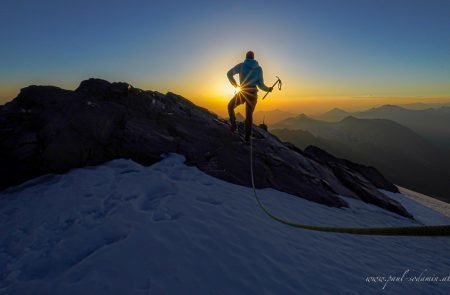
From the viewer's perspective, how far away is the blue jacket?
45.2 ft

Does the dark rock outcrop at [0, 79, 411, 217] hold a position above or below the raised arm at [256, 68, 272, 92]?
Result: below

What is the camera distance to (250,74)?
13.7 metres

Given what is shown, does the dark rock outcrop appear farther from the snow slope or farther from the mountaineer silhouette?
the mountaineer silhouette

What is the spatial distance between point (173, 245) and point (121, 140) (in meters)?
7.91

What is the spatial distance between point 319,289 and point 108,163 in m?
9.07

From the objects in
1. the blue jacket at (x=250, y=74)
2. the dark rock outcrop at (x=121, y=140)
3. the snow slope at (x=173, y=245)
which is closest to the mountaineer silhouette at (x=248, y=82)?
the blue jacket at (x=250, y=74)

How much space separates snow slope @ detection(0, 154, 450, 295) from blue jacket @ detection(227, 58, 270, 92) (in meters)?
4.85

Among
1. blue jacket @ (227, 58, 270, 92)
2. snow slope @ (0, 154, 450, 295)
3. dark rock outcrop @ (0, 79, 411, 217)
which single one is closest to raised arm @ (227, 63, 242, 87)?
blue jacket @ (227, 58, 270, 92)

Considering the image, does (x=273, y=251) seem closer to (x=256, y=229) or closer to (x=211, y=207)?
(x=256, y=229)

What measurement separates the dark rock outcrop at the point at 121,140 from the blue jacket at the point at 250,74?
2944 millimetres

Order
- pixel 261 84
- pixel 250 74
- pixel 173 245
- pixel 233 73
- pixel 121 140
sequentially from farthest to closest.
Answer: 1. pixel 233 73
2. pixel 261 84
3. pixel 250 74
4. pixel 121 140
5. pixel 173 245

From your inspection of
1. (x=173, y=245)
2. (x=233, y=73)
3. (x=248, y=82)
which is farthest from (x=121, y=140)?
(x=173, y=245)

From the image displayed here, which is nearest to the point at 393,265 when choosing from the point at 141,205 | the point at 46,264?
the point at 141,205

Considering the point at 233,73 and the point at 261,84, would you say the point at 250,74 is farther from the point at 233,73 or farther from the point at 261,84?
the point at 233,73
